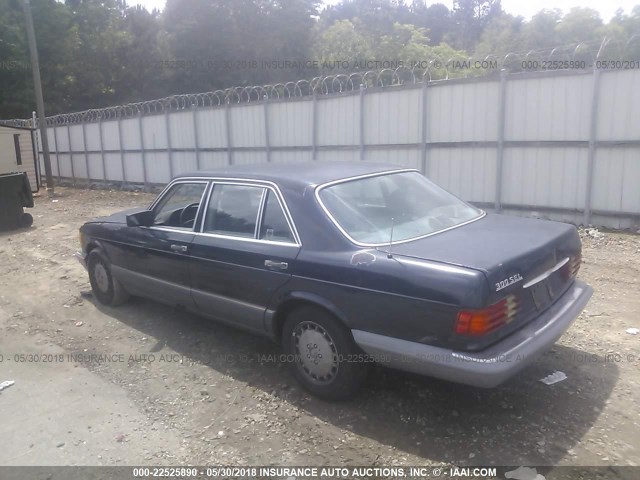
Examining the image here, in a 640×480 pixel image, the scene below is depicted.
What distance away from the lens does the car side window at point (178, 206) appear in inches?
192

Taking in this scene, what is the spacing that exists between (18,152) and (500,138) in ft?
40.1

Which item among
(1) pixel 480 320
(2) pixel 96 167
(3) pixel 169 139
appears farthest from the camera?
(2) pixel 96 167

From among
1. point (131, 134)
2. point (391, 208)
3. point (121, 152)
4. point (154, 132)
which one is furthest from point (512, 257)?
point (121, 152)

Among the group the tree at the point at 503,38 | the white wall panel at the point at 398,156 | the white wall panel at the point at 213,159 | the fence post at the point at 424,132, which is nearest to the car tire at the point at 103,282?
the white wall panel at the point at 398,156

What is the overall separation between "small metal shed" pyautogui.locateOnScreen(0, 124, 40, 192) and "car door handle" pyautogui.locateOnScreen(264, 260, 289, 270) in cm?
1216

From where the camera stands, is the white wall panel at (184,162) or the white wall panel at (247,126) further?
the white wall panel at (184,162)

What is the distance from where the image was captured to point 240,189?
4.39m

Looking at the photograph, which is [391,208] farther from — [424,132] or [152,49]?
[152,49]

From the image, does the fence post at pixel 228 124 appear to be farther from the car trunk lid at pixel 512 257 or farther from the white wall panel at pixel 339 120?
the car trunk lid at pixel 512 257

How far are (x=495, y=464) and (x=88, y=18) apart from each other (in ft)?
131

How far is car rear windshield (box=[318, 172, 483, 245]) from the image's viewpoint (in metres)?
3.71

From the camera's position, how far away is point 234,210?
4387 mm

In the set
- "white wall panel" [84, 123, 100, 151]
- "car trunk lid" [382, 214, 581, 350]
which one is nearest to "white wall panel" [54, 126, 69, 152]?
"white wall panel" [84, 123, 100, 151]

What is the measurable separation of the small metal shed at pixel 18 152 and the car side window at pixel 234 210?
11.3 meters
